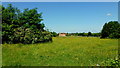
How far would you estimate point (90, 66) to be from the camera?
5.77 m

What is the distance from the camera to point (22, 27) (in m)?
17.9

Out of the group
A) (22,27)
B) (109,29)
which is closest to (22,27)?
(22,27)

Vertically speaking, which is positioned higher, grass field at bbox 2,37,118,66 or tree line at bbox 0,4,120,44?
tree line at bbox 0,4,120,44

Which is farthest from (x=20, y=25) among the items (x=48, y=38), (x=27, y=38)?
(x=48, y=38)

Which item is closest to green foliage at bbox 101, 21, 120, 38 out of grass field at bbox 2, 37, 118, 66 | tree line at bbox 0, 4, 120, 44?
tree line at bbox 0, 4, 120, 44

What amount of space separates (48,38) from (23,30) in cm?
372

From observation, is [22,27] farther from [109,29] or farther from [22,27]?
[109,29]

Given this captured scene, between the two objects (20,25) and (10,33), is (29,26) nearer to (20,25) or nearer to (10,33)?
(20,25)

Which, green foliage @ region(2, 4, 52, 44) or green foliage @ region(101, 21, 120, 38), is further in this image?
green foliage @ region(101, 21, 120, 38)

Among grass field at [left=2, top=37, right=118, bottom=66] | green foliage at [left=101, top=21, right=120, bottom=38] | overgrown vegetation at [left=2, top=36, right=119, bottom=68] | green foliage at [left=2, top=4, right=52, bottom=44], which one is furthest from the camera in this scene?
green foliage at [left=101, top=21, right=120, bottom=38]

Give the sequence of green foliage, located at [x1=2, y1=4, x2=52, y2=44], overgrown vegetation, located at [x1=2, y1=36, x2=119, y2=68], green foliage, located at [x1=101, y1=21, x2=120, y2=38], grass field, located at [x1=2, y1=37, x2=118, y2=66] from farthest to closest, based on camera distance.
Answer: green foliage, located at [x1=101, y1=21, x2=120, y2=38], green foliage, located at [x1=2, y1=4, x2=52, y2=44], grass field, located at [x1=2, y1=37, x2=118, y2=66], overgrown vegetation, located at [x1=2, y1=36, x2=119, y2=68]

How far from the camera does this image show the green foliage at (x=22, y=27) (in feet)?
56.3

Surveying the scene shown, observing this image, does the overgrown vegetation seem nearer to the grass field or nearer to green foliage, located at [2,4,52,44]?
the grass field

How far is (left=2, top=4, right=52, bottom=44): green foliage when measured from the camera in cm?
1717
